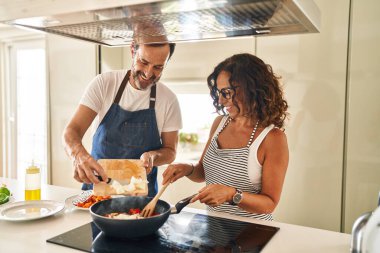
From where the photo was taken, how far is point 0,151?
415cm

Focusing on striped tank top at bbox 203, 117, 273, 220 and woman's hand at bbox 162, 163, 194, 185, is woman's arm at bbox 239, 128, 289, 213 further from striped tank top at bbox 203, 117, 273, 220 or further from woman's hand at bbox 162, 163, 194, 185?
woman's hand at bbox 162, 163, 194, 185

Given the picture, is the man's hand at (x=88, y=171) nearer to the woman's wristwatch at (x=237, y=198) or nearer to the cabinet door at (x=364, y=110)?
the woman's wristwatch at (x=237, y=198)

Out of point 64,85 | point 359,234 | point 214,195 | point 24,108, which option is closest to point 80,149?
point 214,195

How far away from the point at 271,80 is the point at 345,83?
928 millimetres

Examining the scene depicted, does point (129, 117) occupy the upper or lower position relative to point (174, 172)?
upper

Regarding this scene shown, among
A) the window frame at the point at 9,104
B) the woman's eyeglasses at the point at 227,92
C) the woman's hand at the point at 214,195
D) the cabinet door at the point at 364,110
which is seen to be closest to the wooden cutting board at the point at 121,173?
the woman's hand at the point at 214,195

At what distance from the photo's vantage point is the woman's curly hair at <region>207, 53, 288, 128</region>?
1.63 m

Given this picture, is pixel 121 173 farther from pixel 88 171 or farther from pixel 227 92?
pixel 227 92

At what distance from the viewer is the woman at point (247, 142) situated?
151 centimetres

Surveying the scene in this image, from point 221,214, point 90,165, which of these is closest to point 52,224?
point 90,165

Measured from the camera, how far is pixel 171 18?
1.14m

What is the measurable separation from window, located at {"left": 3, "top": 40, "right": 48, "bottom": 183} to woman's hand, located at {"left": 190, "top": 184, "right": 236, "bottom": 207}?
3038 mm

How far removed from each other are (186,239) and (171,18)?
715 mm

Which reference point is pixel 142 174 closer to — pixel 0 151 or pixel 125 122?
pixel 125 122
